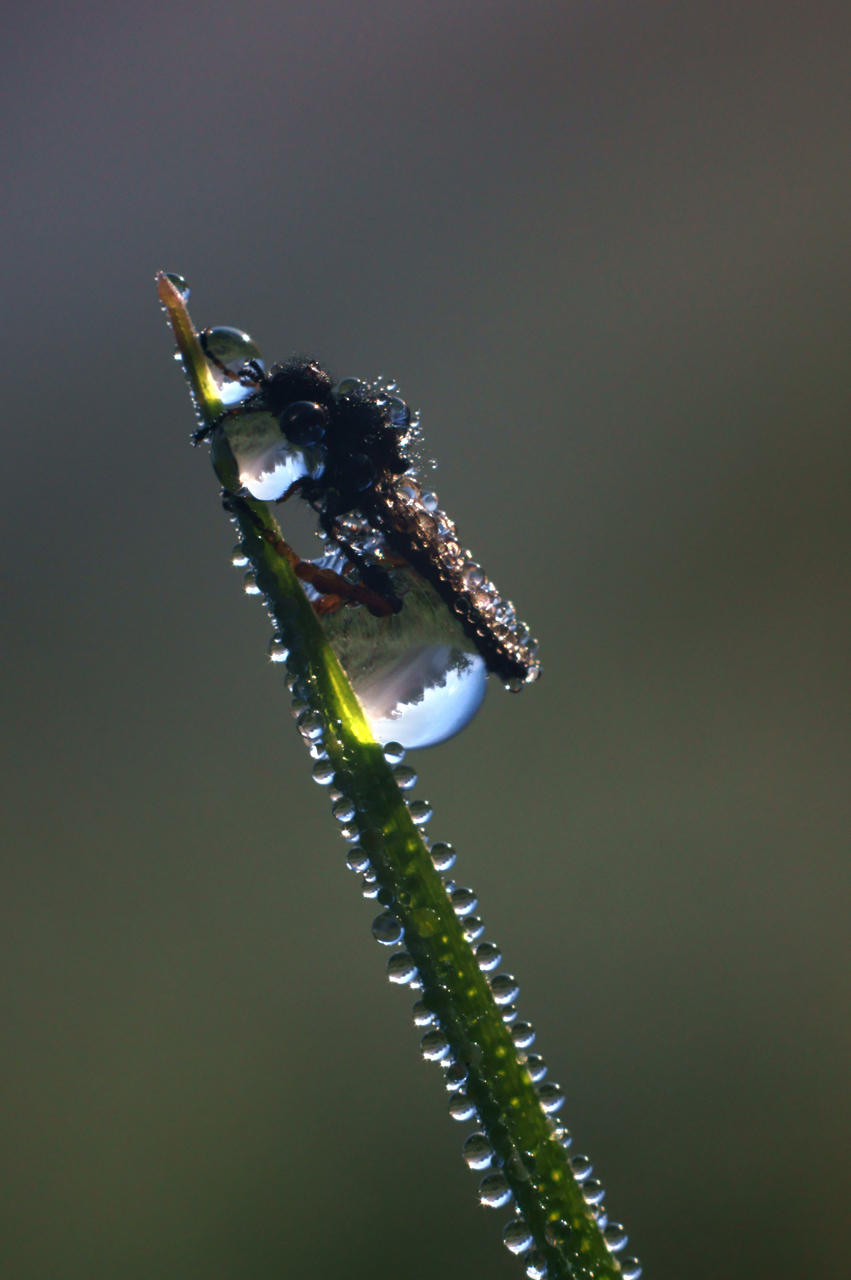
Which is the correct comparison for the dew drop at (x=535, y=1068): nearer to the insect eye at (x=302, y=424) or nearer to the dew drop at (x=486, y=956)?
the dew drop at (x=486, y=956)

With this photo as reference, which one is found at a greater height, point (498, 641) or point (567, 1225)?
point (498, 641)

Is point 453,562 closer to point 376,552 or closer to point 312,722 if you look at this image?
point 376,552

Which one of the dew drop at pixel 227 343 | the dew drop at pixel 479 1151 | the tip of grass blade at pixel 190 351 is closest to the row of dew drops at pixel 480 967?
the dew drop at pixel 479 1151

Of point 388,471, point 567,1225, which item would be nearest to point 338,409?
point 388,471

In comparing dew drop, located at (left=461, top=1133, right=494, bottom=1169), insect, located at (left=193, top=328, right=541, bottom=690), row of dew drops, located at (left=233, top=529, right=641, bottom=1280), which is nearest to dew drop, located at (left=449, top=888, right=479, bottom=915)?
row of dew drops, located at (left=233, top=529, right=641, bottom=1280)

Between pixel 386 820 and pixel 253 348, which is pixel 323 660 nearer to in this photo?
pixel 386 820

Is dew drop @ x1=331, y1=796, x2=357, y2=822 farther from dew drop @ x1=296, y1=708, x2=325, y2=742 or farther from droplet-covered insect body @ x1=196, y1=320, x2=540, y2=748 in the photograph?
droplet-covered insect body @ x1=196, y1=320, x2=540, y2=748

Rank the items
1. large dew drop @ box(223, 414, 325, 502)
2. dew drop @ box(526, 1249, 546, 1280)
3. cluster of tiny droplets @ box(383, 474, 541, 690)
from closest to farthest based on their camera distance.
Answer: dew drop @ box(526, 1249, 546, 1280) < large dew drop @ box(223, 414, 325, 502) < cluster of tiny droplets @ box(383, 474, 541, 690)
